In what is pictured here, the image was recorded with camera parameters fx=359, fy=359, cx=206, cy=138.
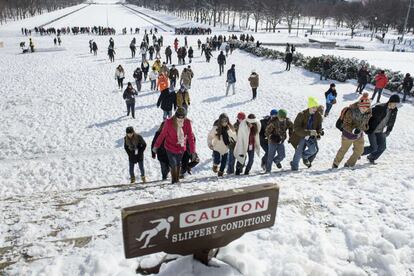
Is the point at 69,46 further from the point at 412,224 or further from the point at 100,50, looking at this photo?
the point at 412,224

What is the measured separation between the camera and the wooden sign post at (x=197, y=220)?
2.78m

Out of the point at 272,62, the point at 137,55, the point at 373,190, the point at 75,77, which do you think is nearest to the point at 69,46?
the point at 137,55

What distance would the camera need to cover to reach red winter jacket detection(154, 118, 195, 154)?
6.35 meters

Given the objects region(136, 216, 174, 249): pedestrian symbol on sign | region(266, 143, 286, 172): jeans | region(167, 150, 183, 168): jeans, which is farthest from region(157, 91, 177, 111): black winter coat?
region(136, 216, 174, 249): pedestrian symbol on sign

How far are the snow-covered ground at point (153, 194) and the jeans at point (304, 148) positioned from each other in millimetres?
373

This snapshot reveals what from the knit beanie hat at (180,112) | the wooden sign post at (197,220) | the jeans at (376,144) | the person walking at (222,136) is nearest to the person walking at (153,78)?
the person walking at (222,136)

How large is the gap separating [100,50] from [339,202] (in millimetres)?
32009

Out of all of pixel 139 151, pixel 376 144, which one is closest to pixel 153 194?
pixel 139 151

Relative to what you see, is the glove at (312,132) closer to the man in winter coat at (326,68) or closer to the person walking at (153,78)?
the person walking at (153,78)

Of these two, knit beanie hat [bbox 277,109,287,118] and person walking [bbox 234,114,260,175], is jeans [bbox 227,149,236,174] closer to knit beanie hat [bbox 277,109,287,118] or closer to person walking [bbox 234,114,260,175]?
person walking [bbox 234,114,260,175]

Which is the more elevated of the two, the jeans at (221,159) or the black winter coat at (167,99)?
the black winter coat at (167,99)

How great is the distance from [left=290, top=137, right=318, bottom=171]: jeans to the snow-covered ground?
373mm

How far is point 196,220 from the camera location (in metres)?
3.00

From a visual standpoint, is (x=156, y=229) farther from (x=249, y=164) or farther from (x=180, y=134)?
(x=249, y=164)
